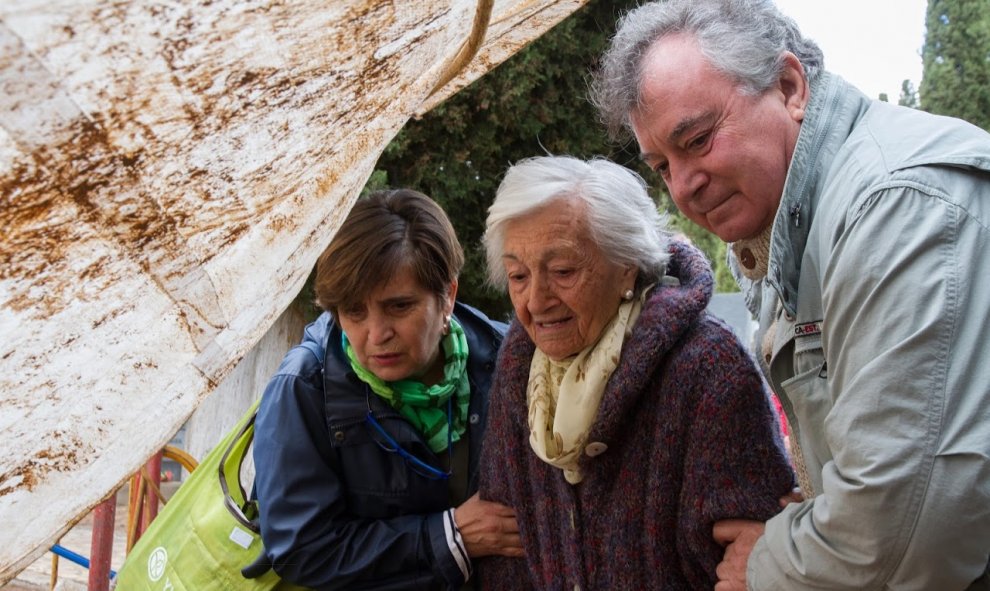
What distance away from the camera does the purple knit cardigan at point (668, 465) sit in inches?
74.2

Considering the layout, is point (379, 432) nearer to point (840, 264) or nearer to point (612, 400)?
point (612, 400)

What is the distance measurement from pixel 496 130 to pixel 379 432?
2608mm

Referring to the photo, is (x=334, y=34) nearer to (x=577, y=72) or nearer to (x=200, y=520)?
(x=200, y=520)

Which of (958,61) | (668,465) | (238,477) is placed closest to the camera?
(668,465)

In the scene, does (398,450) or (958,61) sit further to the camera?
(958,61)

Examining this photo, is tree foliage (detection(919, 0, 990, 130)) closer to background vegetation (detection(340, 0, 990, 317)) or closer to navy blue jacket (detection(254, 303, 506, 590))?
background vegetation (detection(340, 0, 990, 317))

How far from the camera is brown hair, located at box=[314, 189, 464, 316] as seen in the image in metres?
2.41

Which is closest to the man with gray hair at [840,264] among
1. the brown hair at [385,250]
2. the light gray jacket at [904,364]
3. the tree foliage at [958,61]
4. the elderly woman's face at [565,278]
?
the light gray jacket at [904,364]

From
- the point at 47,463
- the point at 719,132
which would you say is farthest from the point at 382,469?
the point at 47,463

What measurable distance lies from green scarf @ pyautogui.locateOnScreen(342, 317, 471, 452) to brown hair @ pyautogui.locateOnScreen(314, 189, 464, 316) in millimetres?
178

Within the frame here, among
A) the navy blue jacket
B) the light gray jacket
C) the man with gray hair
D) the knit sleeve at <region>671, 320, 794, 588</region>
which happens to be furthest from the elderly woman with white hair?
A: the light gray jacket

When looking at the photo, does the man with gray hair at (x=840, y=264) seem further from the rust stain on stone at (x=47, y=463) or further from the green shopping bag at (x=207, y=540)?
the green shopping bag at (x=207, y=540)

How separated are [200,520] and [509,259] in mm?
1116

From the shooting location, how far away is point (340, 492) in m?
2.35
